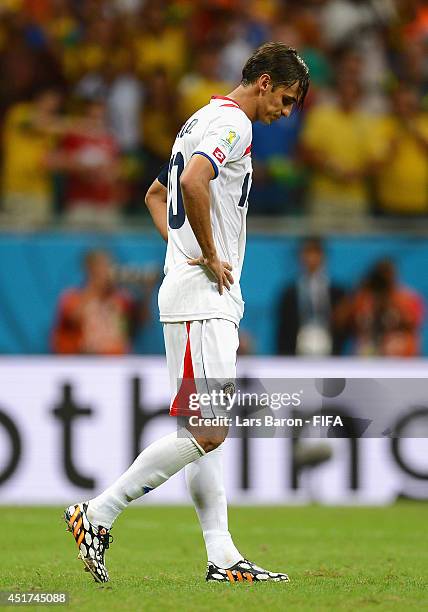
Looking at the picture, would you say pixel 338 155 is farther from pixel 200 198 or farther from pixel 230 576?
pixel 230 576

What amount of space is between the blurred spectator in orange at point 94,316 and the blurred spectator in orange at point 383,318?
201 centimetres

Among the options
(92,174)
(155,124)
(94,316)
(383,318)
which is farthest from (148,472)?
(155,124)

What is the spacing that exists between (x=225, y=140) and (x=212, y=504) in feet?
5.23

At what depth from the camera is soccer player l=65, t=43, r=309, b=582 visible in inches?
223

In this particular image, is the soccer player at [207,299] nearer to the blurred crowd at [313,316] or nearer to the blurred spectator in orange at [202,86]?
A: the blurred crowd at [313,316]

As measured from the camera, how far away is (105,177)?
41.2 ft

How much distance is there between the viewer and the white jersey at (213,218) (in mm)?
5727

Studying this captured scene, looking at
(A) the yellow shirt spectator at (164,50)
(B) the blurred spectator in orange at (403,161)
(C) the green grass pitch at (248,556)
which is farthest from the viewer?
(A) the yellow shirt spectator at (164,50)

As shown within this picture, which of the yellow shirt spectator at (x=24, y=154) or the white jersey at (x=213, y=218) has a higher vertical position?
the yellow shirt spectator at (x=24, y=154)

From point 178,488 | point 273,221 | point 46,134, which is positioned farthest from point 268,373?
point 46,134

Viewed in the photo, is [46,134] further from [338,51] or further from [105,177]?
[338,51]

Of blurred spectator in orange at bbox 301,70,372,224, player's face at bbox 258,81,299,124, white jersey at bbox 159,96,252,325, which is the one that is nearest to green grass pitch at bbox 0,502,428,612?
white jersey at bbox 159,96,252,325

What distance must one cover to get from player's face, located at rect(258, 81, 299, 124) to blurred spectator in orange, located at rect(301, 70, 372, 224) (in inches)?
268

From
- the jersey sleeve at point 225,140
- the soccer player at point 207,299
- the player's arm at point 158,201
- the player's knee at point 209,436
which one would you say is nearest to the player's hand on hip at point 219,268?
the soccer player at point 207,299
